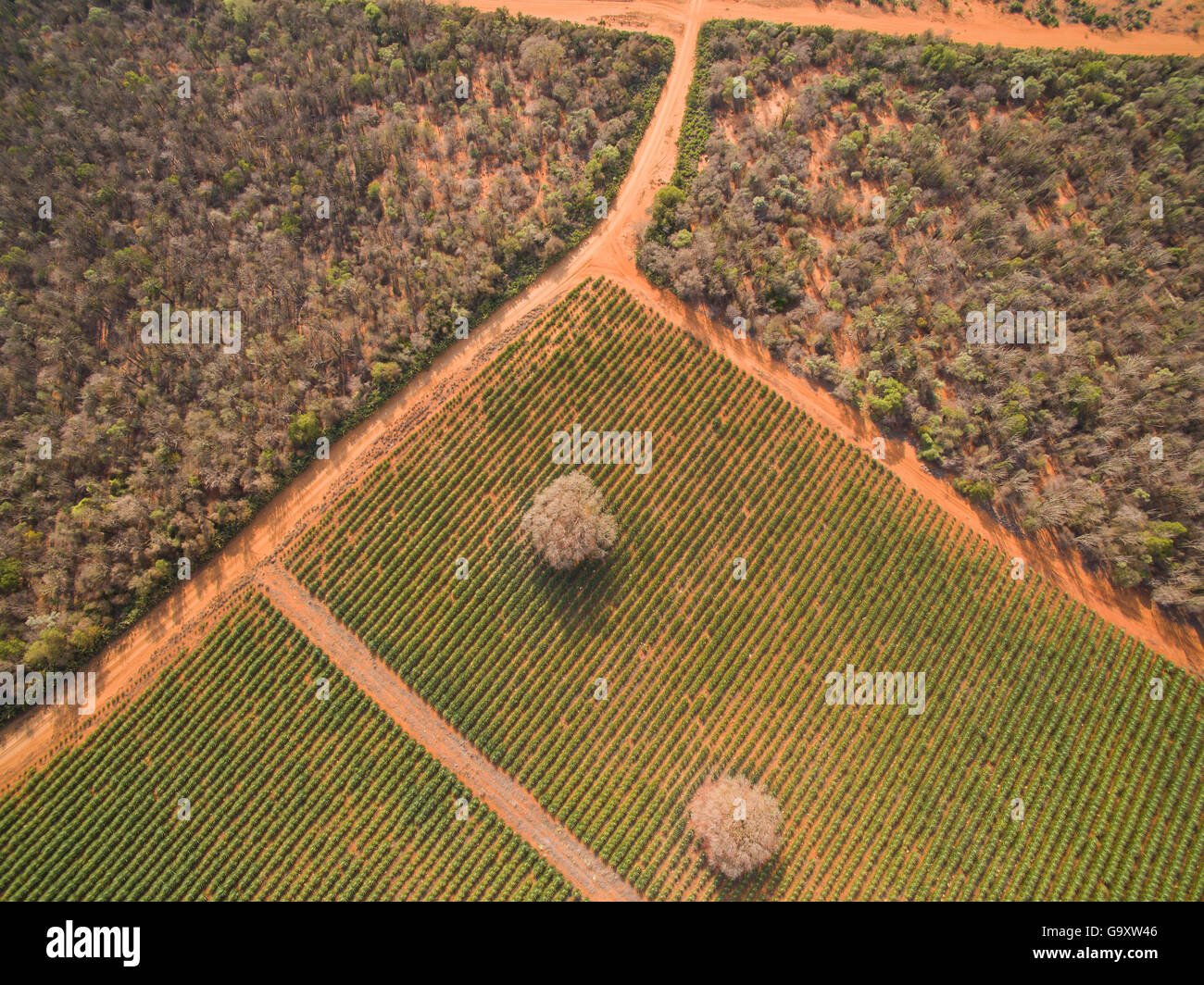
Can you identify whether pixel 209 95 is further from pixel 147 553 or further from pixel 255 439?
pixel 147 553
